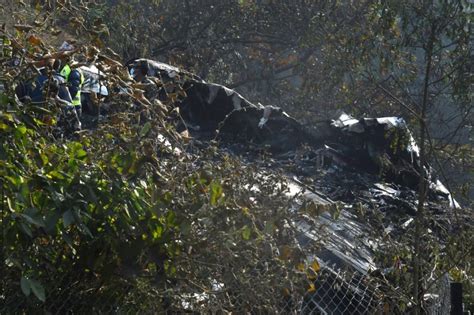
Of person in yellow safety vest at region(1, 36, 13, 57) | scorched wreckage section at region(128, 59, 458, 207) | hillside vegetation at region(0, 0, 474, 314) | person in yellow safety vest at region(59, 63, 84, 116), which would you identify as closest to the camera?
hillside vegetation at region(0, 0, 474, 314)

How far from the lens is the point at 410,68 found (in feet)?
30.2

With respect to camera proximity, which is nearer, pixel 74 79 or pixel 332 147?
pixel 74 79

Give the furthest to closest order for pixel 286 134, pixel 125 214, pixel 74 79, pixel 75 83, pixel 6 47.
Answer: pixel 286 134
pixel 74 79
pixel 75 83
pixel 6 47
pixel 125 214

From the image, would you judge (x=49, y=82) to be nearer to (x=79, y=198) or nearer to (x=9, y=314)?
(x=79, y=198)

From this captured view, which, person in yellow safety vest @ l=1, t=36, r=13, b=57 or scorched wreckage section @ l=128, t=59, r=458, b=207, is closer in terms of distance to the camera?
person in yellow safety vest @ l=1, t=36, r=13, b=57

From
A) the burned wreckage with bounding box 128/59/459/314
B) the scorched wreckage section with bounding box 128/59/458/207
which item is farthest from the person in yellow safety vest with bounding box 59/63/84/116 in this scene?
the scorched wreckage section with bounding box 128/59/458/207

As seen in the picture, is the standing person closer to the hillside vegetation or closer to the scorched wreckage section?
the hillside vegetation

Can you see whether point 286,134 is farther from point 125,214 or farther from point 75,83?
point 125,214

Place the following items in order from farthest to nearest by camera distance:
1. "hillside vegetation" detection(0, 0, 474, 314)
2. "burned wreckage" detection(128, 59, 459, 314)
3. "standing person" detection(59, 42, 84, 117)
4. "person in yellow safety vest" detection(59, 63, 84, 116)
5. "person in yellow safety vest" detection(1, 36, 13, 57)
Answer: "burned wreckage" detection(128, 59, 459, 314), "person in yellow safety vest" detection(59, 63, 84, 116), "standing person" detection(59, 42, 84, 117), "person in yellow safety vest" detection(1, 36, 13, 57), "hillside vegetation" detection(0, 0, 474, 314)

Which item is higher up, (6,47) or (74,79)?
(6,47)

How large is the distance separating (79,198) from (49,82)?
84 centimetres

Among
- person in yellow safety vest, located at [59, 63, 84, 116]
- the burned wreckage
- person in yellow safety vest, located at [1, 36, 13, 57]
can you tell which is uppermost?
person in yellow safety vest, located at [1, 36, 13, 57]

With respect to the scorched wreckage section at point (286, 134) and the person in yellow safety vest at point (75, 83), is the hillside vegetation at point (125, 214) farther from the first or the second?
the scorched wreckage section at point (286, 134)

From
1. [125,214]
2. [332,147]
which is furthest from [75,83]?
[332,147]
